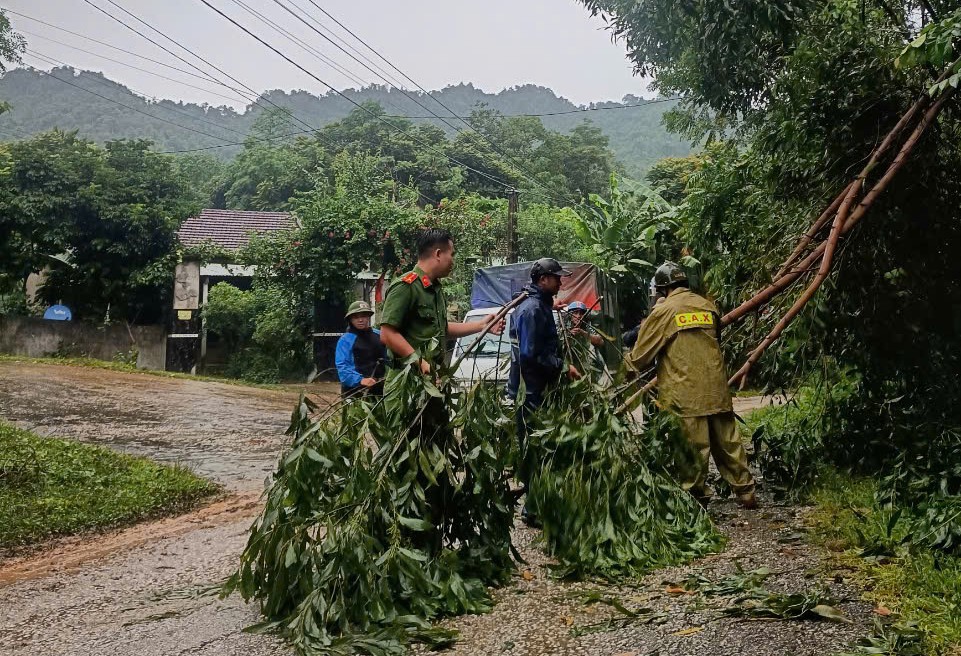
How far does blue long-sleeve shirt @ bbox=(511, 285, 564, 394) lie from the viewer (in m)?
5.60

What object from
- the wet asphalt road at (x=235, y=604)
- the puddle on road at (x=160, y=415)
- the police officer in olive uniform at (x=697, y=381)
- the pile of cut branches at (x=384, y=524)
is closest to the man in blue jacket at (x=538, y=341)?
the police officer in olive uniform at (x=697, y=381)

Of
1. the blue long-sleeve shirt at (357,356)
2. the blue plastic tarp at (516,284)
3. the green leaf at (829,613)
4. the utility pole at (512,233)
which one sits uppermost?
the utility pole at (512,233)

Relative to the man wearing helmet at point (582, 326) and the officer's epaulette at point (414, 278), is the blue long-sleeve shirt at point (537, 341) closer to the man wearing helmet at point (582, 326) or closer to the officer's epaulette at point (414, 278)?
the man wearing helmet at point (582, 326)

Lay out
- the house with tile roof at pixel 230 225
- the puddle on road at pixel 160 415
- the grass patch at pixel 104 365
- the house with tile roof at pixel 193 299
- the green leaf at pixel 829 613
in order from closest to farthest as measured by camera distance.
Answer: the green leaf at pixel 829 613 < the puddle on road at pixel 160 415 < the grass patch at pixel 104 365 < the house with tile roof at pixel 193 299 < the house with tile roof at pixel 230 225

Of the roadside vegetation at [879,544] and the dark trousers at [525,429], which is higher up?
the dark trousers at [525,429]

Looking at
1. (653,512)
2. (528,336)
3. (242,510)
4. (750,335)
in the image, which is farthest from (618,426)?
(242,510)

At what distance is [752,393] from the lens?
17.1 metres


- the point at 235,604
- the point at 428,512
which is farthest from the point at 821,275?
the point at 235,604

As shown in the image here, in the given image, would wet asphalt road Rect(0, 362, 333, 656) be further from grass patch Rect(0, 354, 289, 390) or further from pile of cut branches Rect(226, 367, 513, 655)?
grass patch Rect(0, 354, 289, 390)

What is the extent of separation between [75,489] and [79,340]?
16.6 meters

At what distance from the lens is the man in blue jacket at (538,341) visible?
559 cm

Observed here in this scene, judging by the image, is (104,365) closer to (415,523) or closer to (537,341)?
(537,341)

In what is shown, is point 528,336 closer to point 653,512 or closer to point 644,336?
point 644,336

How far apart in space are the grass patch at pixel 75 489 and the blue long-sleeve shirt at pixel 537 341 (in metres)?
3.81
